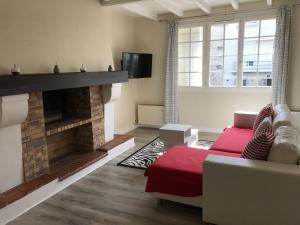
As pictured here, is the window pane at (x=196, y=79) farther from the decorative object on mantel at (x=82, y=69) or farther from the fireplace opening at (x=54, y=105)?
the fireplace opening at (x=54, y=105)

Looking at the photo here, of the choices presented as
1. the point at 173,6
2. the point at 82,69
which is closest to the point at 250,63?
the point at 173,6

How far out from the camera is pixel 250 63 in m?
4.95

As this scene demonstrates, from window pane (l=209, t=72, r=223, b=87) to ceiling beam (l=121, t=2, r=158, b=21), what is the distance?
166cm

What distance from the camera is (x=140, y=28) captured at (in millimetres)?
5770

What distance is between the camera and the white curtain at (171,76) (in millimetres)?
5355

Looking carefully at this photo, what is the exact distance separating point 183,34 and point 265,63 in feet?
5.65

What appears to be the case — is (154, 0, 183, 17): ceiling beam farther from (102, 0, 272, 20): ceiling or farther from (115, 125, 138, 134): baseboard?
(115, 125, 138, 134): baseboard

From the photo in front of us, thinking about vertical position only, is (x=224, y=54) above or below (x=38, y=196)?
above

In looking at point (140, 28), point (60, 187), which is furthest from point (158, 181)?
point (140, 28)

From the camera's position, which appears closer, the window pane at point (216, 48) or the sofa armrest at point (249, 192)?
the sofa armrest at point (249, 192)

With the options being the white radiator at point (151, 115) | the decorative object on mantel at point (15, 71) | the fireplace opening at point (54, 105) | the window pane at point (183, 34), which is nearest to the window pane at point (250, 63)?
the window pane at point (183, 34)

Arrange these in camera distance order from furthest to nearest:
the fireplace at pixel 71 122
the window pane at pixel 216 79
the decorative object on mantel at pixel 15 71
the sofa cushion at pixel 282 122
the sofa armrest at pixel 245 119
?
1. the window pane at pixel 216 79
2. the sofa armrest at pixel 245 119
3. the fireplace at pixel 71 122
4. the sofa cushion at pixel 282 122
5. the decorative object on mantel at pixel 15 71

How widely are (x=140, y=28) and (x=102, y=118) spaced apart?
8.50 feet

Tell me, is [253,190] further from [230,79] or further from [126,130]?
[126,130]
